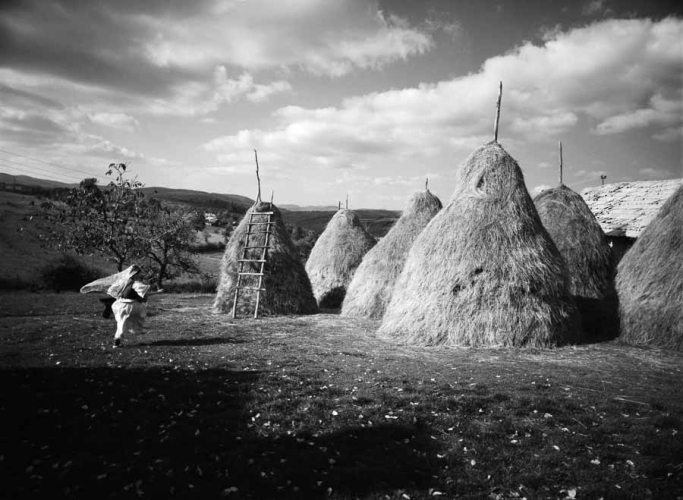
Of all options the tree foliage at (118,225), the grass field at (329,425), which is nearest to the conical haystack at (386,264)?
the grass field at (329,425)

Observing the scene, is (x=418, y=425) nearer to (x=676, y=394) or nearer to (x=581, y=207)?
(x=676, y=394)

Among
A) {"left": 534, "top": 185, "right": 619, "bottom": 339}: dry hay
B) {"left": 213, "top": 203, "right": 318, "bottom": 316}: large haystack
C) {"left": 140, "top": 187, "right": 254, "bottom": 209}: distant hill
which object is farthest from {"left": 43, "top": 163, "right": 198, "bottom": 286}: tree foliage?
{"left": 534, "top": 185, "right": 619, "bottom": 339}: dry hay

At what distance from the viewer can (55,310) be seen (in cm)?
1566

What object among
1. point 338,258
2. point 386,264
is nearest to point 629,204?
point 386,264

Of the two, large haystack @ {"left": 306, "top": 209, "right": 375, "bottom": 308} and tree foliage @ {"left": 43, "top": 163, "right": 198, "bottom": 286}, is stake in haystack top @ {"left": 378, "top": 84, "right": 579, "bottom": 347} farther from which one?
tree foliage @ {"left": 43, "top": 163, "right": 198, "bottom": 286}

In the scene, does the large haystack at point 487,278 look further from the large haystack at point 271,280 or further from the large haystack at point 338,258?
the large haystack at point 338,258

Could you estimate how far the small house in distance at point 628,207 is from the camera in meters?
18.9

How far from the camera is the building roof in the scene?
62.1 feet

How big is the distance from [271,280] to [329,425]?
12897 millimetres

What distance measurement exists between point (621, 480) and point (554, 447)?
0.78m

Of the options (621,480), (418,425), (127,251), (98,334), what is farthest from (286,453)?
(127,251)

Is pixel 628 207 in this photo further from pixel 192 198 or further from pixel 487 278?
pixel 192 198

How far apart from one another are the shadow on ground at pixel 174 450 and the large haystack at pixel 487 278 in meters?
7.02

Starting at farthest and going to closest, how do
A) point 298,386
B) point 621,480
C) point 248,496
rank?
point 298,386
point 621,480
point 248,496
